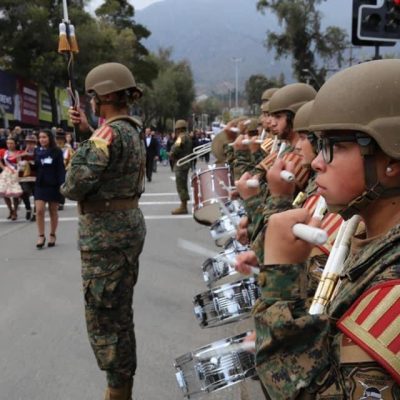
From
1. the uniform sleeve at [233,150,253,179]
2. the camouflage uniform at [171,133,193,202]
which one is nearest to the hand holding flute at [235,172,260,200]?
the uniform sleeve at [233,150,253,179]

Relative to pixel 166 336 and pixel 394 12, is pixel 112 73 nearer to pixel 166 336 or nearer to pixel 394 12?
pixel 166 336

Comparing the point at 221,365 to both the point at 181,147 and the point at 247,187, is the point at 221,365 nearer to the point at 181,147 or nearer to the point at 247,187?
the point at 247,187

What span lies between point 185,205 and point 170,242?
278 cm

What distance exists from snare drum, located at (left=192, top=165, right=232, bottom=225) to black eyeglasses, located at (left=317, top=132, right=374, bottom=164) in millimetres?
4610

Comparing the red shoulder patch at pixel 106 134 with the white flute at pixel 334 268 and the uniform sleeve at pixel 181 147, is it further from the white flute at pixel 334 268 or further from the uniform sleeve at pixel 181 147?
the uniform sleeve at pixel 181 147

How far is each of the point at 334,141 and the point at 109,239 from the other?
2.04 m

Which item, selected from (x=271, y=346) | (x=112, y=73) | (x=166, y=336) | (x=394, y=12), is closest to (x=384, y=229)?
(x=271, y=346)

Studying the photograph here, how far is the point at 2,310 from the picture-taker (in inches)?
211

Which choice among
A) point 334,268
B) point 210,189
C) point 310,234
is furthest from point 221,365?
point 210,189

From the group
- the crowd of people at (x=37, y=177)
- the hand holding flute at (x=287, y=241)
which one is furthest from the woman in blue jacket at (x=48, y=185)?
the hand holding flute at (x=287, y=241)

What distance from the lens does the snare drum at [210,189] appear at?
245 inches

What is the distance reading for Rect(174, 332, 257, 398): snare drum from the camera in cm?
230

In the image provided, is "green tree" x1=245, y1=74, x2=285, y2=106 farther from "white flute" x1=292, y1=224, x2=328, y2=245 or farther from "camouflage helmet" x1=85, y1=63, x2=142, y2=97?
"white flute" x1=292, y1=224, x2=328, y2=245

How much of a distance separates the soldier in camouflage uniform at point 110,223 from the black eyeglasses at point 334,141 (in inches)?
72.6
